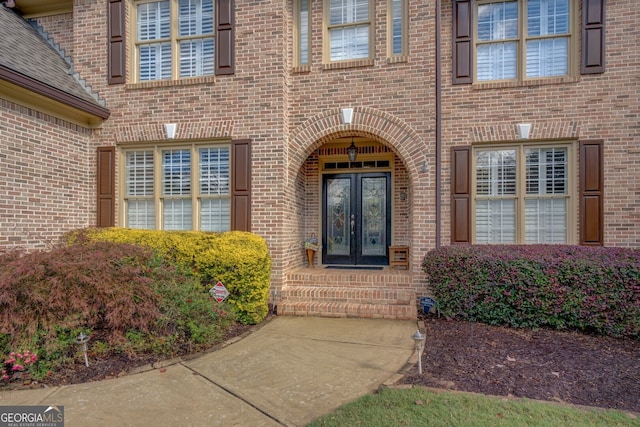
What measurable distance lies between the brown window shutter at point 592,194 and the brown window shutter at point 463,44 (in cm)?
225

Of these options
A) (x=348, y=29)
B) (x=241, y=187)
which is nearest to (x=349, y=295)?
(x=241, y=187)

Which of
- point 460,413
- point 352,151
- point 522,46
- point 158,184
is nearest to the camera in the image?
A: point 460,413

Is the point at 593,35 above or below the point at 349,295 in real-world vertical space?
above

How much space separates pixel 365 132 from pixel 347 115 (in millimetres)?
446

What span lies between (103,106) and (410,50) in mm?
5943

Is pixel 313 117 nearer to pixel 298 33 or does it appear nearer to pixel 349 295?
pixel 298 33

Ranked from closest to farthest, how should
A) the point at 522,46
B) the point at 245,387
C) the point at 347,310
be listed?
1. the point at 245,387
2. the point at 347,310
3. the point at 522,46

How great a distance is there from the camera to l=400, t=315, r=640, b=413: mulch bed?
11.2 ft

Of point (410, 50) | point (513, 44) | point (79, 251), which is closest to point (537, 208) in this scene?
point (513, 44)

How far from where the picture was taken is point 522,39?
20.8 ft

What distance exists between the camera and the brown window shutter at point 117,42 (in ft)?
23.4

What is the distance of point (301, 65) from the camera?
275 inches

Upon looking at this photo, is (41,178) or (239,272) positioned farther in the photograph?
(41,178)

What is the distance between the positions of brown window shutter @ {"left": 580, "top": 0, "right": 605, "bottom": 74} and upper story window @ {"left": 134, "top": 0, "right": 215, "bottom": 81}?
6450 mm
